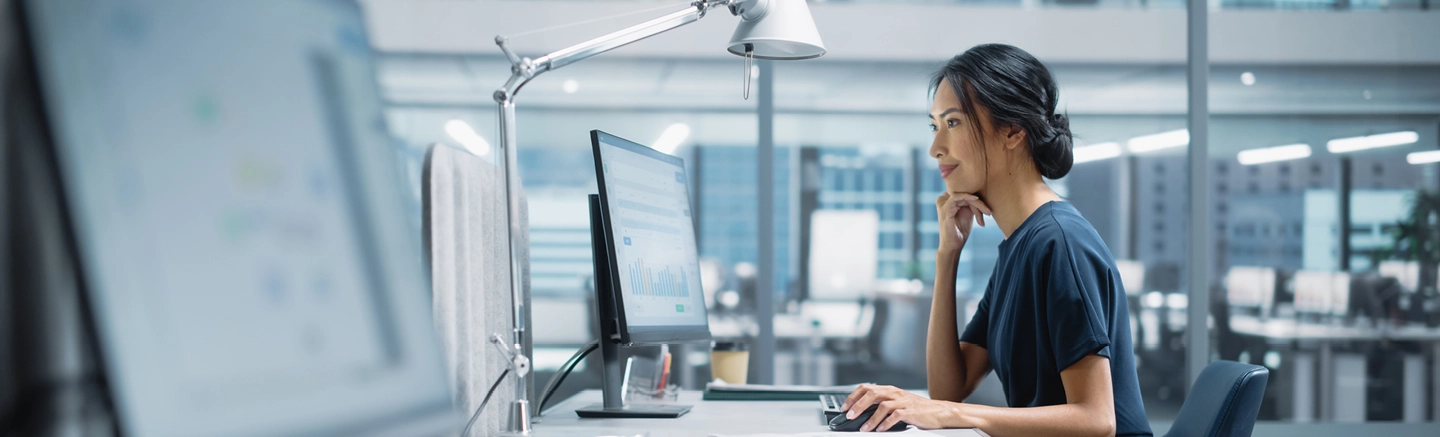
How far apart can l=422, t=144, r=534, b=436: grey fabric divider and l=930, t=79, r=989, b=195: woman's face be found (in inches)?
29.5

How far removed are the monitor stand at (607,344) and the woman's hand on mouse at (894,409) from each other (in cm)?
35

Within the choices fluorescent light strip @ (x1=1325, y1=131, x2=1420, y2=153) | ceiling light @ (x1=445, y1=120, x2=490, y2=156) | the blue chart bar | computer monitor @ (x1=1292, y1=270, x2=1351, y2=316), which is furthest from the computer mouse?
fluorescent light strip @ (x1=1325, y1=131, x2=1420, y2=153)

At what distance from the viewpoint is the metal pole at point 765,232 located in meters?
3.42

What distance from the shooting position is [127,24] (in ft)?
1.37

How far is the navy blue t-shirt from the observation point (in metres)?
1.36

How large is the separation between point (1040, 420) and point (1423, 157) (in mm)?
3208

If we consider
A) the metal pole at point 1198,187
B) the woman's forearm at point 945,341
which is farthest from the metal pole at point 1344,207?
the woman's forearm at point 945,341

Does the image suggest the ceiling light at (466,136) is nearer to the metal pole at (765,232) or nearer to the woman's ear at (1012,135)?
the metal pole at (765,232)

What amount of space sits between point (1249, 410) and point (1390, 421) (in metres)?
2.92

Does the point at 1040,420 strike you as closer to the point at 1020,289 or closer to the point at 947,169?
the point at 1020,289

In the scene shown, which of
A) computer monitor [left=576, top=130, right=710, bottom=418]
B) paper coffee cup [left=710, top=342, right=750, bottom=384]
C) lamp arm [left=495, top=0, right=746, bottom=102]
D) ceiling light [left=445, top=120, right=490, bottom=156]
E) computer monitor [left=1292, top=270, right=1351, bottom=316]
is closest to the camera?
lamp arm [left=495, top=0, right=746, bottom=102]

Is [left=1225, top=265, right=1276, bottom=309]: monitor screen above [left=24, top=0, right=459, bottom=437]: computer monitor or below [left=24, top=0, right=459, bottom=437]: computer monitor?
below

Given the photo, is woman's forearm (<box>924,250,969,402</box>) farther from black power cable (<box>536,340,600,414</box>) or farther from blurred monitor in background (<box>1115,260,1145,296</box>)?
blurred monitor in background (<box>1115,260,1145,296</box>)

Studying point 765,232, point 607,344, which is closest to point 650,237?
point 607,344
